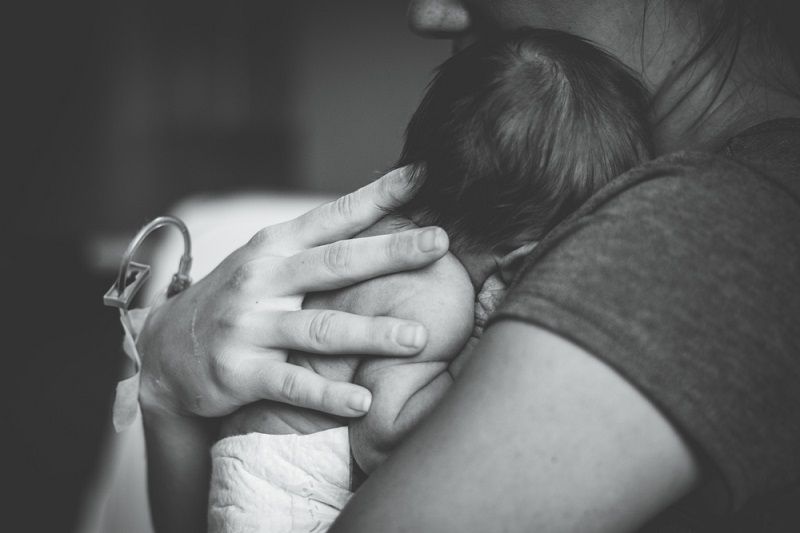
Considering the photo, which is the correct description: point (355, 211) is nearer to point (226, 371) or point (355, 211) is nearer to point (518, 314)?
point (226, 371)

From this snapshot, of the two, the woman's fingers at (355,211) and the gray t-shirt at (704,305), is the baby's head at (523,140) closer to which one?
the woman's fingers at (355,211)

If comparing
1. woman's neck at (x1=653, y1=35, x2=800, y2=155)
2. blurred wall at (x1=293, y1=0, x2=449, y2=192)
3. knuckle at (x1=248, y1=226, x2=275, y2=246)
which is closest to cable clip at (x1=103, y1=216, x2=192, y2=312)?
knuckle at (x1=248, y1=226, x2=275, y2=246)

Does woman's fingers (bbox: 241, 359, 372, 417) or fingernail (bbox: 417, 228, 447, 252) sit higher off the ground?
fingernail (bbox: 417, 228, 447, 252)

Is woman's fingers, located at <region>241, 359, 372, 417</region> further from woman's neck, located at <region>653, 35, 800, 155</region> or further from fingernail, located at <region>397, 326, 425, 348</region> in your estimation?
woman's neck, located at <region>653, 35, 800, 155</region>

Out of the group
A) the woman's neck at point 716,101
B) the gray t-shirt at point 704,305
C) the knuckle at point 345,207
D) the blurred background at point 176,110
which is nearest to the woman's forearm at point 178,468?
the knuckle at point 345,207

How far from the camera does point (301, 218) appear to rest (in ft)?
3.20

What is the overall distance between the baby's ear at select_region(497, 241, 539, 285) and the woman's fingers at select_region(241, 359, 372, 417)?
0.71ft

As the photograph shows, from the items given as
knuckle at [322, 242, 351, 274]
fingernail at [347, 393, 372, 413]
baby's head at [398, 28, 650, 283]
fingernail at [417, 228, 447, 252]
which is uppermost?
baby's head at [398, 28, 650, 283]

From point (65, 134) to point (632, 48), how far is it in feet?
13.4

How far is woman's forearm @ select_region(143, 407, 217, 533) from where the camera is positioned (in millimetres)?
1103

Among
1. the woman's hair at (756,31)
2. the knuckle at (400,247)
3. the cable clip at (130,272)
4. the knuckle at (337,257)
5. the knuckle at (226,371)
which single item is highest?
the woman's hair at (756,31)

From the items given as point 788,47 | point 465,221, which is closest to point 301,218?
point 465,221

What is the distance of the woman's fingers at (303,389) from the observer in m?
0.81

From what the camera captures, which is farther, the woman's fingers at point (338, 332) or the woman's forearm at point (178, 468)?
the woman's forearm at point (178, 468)
